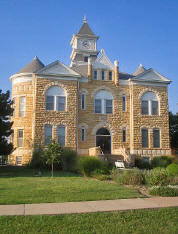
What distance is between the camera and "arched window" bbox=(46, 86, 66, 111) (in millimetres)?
30062

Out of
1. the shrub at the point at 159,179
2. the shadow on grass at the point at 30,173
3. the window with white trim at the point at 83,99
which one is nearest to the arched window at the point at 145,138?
the window with white trim at the point at 83,99

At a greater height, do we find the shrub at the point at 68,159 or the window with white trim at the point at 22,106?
the window with white trim at the point at 22,106

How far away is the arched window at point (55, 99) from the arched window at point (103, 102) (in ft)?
12.9

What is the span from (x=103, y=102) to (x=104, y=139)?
4283mm

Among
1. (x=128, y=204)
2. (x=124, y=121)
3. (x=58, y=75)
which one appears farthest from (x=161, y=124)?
(x=128, y=204)

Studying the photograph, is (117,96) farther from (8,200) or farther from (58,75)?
(8,200)

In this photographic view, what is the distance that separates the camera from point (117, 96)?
32.3 metres

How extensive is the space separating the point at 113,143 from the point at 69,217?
23.9 m

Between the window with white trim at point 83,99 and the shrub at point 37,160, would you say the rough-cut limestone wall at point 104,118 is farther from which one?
the shrub at point 37,160

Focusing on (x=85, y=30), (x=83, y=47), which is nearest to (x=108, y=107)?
(x=83, y=47)

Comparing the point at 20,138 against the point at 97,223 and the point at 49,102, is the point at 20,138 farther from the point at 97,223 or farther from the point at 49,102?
the point at 97,223

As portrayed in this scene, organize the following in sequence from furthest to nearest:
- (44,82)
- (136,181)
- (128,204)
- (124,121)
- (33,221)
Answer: (124,121) < (44,82) < (136,181) < (128,204) < (33,221)

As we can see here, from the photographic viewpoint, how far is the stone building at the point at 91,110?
29750 millimetres

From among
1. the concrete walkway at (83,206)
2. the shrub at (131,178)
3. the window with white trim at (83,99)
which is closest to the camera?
the concrete walkway at (83,206)
